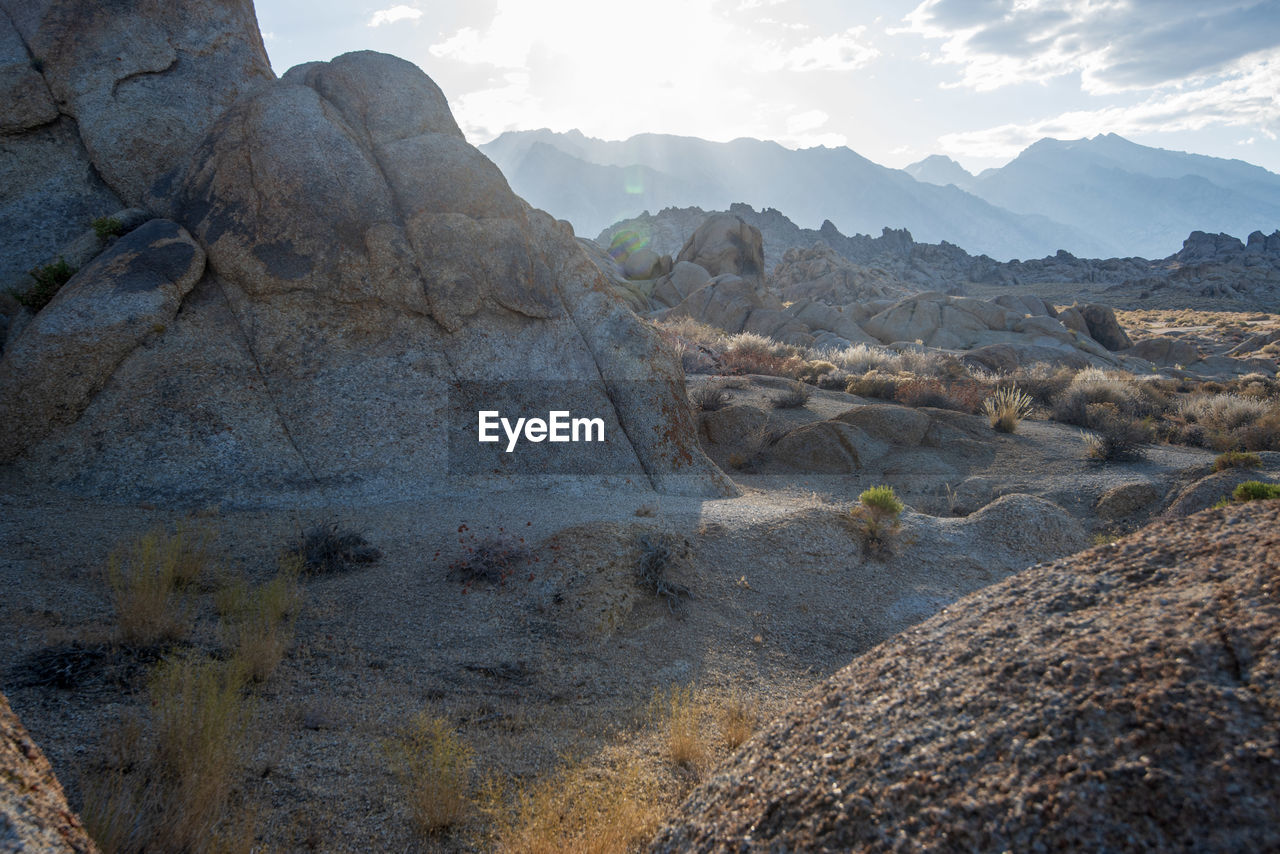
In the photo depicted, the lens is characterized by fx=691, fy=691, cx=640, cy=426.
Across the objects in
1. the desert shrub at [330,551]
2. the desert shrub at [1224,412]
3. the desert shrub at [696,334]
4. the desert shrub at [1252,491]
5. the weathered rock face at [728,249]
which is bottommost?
the desert shrub at [1224,412]

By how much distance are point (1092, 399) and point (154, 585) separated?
18605 millimetres

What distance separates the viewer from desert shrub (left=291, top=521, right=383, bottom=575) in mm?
6559

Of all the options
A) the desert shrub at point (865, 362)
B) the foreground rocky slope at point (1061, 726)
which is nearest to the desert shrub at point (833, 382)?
the desert shrub at point (865, 362)

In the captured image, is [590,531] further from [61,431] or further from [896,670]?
[61,431]

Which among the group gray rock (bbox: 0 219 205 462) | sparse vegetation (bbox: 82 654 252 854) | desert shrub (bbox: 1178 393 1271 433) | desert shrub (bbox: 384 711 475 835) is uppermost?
gray rock (bbox: 0 219 205 462)

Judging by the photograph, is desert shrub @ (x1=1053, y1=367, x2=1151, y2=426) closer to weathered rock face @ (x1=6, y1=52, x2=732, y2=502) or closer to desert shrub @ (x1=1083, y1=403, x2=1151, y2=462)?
desert shrub @ (x1=1083, y1=403, x2=1151, y2=462)

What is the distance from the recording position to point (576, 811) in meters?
3.64

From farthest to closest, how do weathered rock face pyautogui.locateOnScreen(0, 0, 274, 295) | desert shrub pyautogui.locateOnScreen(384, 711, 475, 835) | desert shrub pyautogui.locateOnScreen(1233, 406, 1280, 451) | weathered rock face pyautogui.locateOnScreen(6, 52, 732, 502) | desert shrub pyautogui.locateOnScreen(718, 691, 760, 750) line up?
1. desert shrub pyautogui.locateOnScreen(1233, 406, 1280, 451)
2. weathered rock face pyautogui.locateOnScreen(0, 0, 274, 295)
3. weathered rock face pyautogui.locateOnScreen(6, 52, 732, 502)
4. desert shrub pyautogui.locateOnScreen(718, 691, 760, 750)
5. desert shrub pyautogui.locateOnScreen(384, 711, 475, 835)

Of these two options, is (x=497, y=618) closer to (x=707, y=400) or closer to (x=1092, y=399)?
(x=707, y=400)

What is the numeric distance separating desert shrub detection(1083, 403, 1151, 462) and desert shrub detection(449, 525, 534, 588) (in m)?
10.7

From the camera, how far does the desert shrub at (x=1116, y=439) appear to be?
39.7 feet

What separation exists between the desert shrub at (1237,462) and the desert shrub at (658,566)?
8.78 metres

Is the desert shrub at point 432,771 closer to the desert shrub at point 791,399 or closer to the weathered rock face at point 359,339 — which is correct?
the weathered rock face at point 359,339

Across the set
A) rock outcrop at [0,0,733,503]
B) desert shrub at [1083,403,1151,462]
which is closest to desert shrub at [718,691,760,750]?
rock outcrop at [0,0,733,503]
